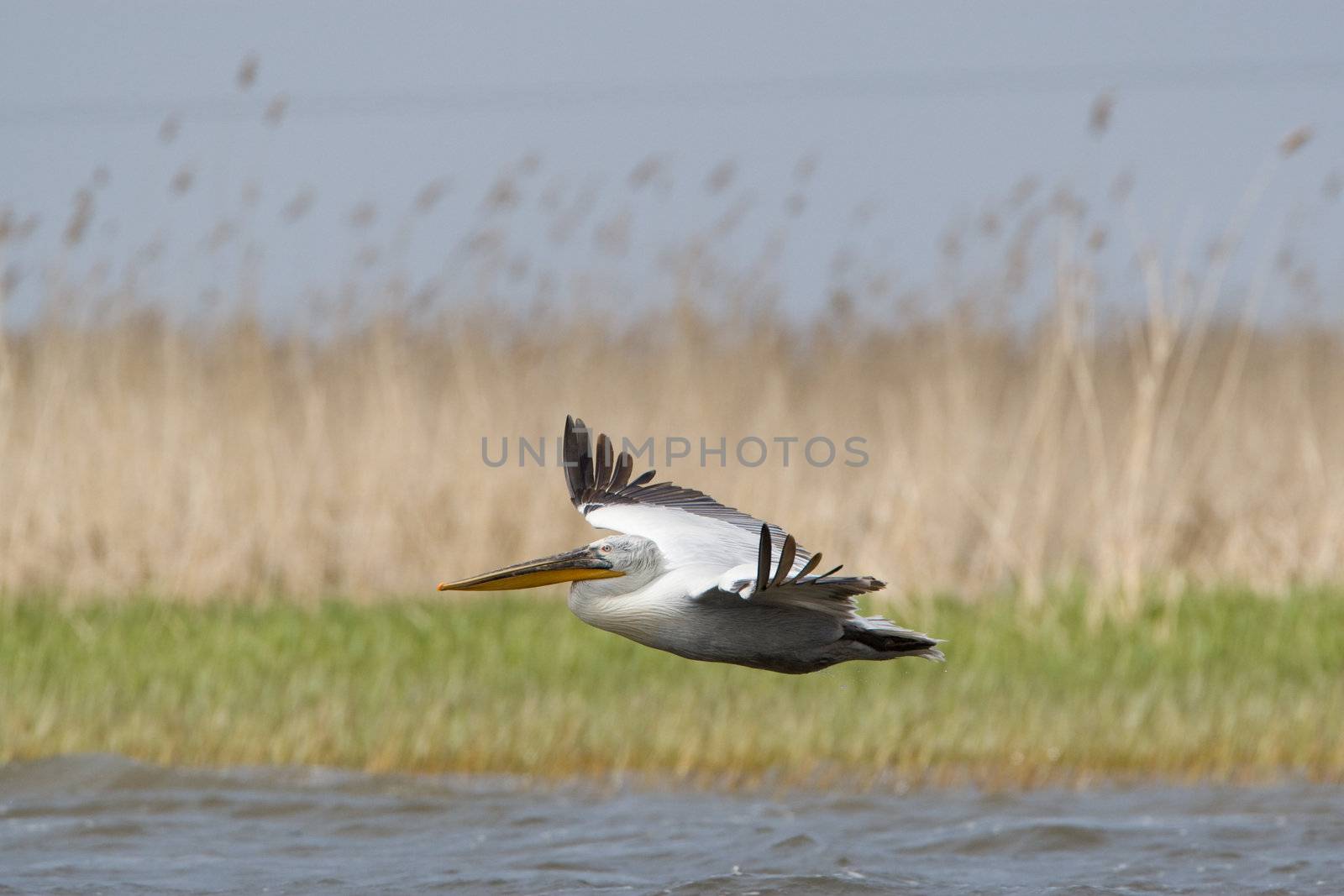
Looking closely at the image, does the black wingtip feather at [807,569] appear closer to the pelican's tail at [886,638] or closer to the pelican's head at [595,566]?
the pelican's tail at [886,638]

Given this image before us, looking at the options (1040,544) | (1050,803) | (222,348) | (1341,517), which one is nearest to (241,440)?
(222,348)

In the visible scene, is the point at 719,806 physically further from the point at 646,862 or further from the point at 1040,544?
the point at 1040,544

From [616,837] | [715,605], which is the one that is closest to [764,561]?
[715,605]

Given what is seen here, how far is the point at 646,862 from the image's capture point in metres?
5.78

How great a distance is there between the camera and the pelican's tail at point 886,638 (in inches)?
125

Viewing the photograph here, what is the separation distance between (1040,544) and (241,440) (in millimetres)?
4588

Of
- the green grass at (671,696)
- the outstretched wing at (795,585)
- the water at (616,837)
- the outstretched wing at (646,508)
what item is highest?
the outstretched wing at (646,508)

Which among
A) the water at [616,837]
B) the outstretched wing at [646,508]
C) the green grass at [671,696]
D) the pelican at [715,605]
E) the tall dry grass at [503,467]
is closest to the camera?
the pelican at [715,605]

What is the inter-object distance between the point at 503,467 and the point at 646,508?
6051 mm

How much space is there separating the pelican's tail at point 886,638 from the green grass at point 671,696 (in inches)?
143

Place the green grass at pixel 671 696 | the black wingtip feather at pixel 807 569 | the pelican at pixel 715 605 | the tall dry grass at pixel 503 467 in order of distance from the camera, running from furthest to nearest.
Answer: the tall dry grass at pixel 503 467 < the green grass at pixel 671 696 < the pelican at pixel 715 605 < the black wingtip feather at pixel 807 569

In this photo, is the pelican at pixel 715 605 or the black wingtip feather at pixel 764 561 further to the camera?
the pelican at pixel 715 605

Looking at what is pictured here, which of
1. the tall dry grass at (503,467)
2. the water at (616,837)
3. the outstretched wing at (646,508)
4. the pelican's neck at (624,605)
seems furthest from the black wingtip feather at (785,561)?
the tall dry grass at (503,467)

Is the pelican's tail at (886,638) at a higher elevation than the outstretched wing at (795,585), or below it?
below
